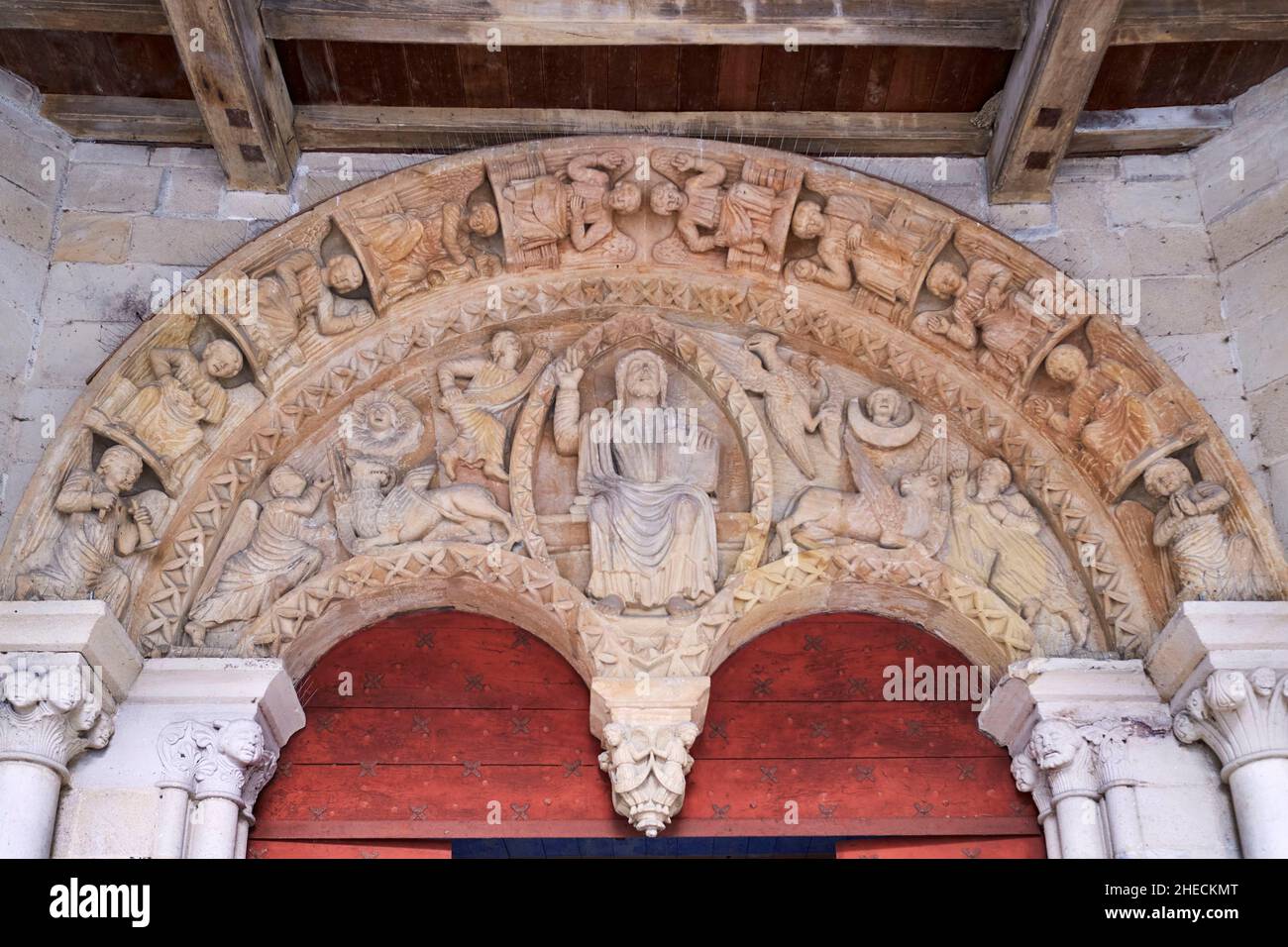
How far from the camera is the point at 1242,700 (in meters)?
4.50

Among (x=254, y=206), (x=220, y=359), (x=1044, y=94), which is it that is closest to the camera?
(x=220, y=359)

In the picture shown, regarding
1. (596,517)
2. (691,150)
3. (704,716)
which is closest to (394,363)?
(596,517)

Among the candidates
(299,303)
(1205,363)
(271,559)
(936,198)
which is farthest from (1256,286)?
(271,559)

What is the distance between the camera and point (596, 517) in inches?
207

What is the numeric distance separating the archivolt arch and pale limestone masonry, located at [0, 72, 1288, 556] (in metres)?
0.29

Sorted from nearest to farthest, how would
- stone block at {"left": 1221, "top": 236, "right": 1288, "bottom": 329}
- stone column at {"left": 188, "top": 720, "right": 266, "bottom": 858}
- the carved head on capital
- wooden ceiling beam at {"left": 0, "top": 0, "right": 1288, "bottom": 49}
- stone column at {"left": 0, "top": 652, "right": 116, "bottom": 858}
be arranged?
stone column at {"left": 0, "top": 652, "right": 116, "bottom": 858}
stone column at {"left": 188, "top": 720, "right": 266, "bottom": 858}
the carved head on capital
stone block at {"left": 1221, "top": 236, "right": 1288, "bottom": 329}
wooden ceiling beam at {"left": 0, "top": 0, "right": 1288, "bottom": 49}

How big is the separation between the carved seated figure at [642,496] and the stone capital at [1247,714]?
1631mm

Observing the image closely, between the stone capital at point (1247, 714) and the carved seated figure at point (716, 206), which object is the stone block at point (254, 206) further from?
the stone capital at point (1247, 714)

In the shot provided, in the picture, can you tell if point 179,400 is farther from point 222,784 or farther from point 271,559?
point 222,784

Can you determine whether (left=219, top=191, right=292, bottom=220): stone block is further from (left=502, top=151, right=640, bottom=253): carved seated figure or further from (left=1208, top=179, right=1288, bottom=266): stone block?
(left=1208, top=179, right=1288, bottom=266): stone block

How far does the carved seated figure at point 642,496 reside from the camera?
5180mm

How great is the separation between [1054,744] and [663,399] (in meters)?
1.84

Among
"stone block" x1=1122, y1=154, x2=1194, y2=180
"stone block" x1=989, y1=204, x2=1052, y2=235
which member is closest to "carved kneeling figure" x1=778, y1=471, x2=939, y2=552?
"stone block" x1=989, y1=204, x2=1052, y2=235

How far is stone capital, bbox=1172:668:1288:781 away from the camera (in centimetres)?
449
